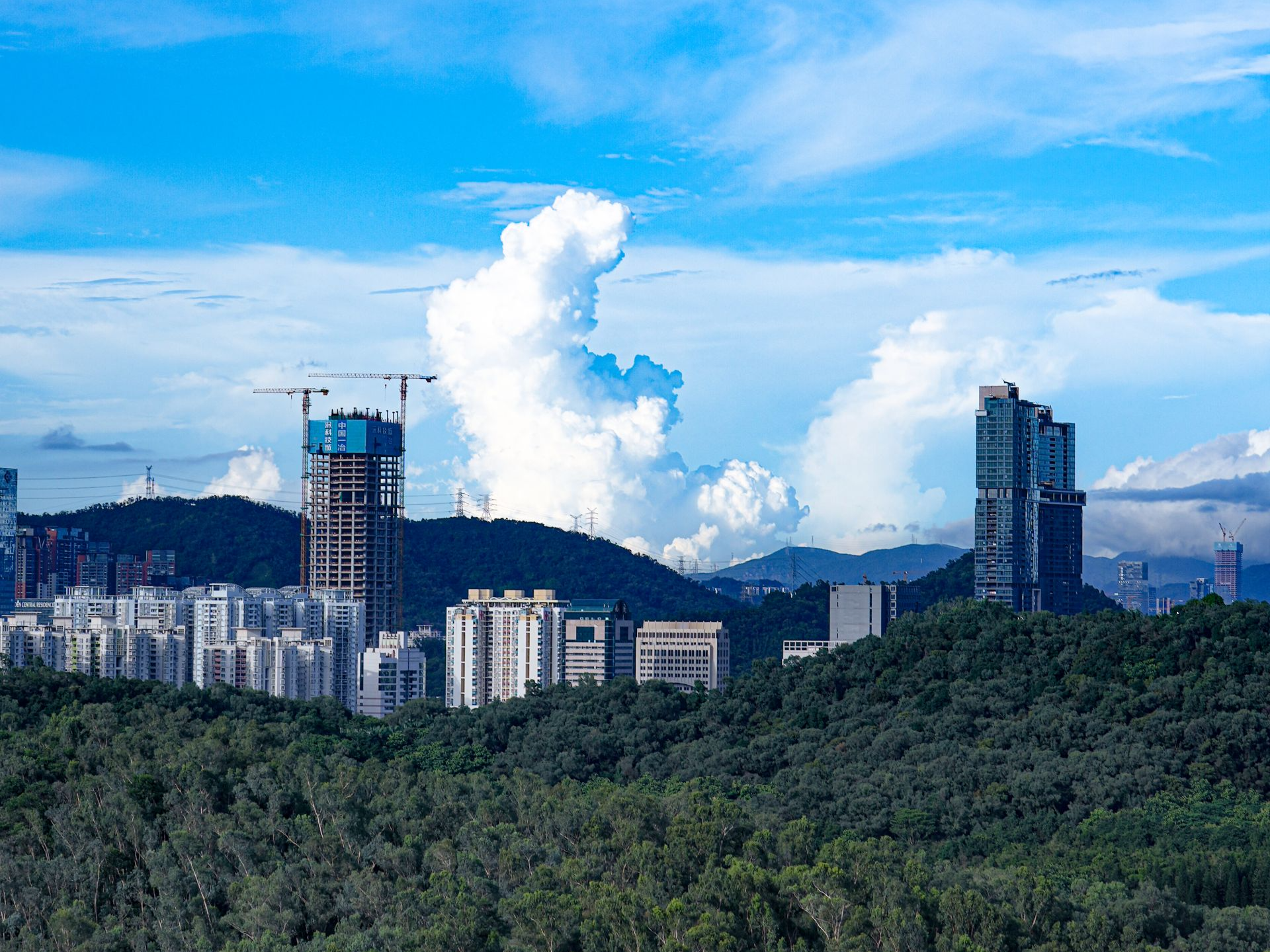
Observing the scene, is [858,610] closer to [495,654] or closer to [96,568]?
[495,654]

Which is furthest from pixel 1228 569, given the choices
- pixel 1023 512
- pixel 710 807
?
pixel 710 807

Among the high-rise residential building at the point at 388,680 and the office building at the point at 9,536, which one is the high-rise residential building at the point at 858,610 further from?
the office building at the point at 9,536

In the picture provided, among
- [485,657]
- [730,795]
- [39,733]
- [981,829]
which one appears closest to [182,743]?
[39,733]

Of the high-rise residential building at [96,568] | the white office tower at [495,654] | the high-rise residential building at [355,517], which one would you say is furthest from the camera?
the high-rise residential building at [96,568]

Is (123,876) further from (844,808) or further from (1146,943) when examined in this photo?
(844,808)

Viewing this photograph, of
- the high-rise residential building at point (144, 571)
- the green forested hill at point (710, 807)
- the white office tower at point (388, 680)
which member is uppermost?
the high-rise residential building at point (144, 571)

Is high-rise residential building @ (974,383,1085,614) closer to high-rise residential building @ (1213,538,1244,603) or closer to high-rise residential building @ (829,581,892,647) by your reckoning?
high-rise residential building @ (829,581,892,647)

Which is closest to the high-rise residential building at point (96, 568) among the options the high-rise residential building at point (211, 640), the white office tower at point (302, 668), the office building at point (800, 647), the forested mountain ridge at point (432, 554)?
the forested mountain ridge at point (432, 554)
